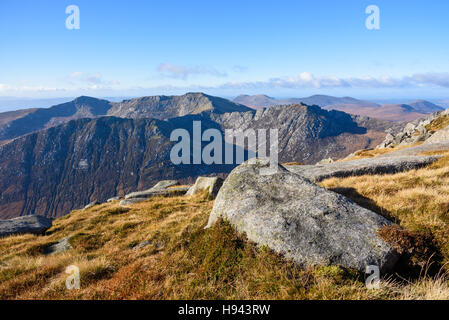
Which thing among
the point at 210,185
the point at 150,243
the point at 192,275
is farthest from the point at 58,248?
the point at 210,185

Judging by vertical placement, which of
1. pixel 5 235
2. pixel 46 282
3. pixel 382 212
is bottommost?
pixel 5 235

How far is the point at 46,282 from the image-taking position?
8719 millimetres

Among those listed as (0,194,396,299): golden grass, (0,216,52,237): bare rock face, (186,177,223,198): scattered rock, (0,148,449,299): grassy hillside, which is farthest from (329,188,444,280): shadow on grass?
(0,216,52,237): bare rock face

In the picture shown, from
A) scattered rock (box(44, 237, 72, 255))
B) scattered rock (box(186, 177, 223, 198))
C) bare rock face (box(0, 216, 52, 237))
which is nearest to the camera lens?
scattered rock (box(44, 237, 72, 255))

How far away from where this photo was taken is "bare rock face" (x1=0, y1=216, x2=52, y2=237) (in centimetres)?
2130

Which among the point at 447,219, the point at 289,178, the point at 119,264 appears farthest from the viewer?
the point at 289,178

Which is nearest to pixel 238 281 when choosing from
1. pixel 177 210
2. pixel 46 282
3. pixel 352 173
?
pixel 46 282

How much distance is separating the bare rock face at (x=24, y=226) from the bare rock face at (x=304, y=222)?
22069mm

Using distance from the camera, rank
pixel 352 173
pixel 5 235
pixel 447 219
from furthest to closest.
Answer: pixel 5 235
pixel 352 173
pixel 447 219

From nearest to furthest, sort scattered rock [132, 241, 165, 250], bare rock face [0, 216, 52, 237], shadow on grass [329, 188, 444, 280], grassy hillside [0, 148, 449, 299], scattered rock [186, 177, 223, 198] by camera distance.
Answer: grassy hillside [0, 148, 449, 299] < shadow on grass [329, 188, 444, 280] < scattered rock [132, 241, 165, 250] < bare rock face [0, 216, 52, 237] < scattered rock [186, 177, 223, 198]

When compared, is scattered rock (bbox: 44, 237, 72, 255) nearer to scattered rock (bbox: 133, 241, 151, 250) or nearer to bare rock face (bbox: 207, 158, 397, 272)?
scattered rock (bbox: 133, 241, 151, 250)

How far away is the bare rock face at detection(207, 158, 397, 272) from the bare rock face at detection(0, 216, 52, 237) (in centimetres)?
2207
